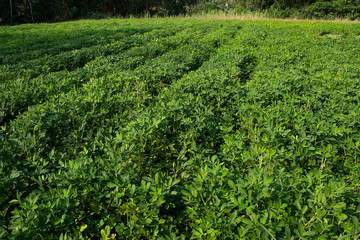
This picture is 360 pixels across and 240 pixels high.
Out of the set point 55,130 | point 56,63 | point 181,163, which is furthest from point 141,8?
point 181,163

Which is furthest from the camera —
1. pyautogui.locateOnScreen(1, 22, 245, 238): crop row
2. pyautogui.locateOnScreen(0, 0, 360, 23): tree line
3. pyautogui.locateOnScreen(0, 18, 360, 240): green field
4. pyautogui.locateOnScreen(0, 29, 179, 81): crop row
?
pyautogui.locateOnScreen(0, 0, 360, 23): tree line

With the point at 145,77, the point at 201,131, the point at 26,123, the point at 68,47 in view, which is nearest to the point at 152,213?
the point at 201,131

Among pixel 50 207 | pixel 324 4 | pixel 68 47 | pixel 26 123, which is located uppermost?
pixel 324 4

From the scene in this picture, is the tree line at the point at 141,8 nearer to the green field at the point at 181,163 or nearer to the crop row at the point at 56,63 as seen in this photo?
the crop row at the point at 56,63

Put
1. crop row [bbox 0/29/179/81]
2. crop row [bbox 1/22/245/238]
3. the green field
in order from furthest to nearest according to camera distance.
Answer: crop row [bbox 0/29/179/81]
crop row [bbox 1/22/245/238]
the green field

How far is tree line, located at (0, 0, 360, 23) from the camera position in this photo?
2634cm

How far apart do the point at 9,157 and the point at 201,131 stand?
223 cm

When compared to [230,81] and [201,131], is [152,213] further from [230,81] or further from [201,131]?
[230,81]

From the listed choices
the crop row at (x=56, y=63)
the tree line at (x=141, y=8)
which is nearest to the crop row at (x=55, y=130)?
the crop row at (x=56, y=63)

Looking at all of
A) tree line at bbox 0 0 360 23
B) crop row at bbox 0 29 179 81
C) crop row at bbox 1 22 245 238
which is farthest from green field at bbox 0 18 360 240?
tree line at bbox 0 0 360 23

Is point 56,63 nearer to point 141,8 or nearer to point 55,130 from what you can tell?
point 55,130

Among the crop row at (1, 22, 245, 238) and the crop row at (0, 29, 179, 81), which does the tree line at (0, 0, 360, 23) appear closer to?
the crop row at (0, 29, 179, 81)

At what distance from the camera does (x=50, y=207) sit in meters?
1.48

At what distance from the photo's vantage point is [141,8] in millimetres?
44688
